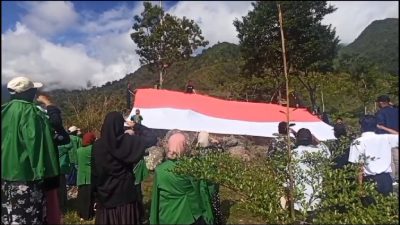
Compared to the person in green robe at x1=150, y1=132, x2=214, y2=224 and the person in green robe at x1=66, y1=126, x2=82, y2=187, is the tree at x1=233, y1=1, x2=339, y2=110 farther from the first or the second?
the person in green robe at x1=66, y1=126, x2=82, y2=187

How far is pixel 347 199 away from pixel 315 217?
11.2 inches

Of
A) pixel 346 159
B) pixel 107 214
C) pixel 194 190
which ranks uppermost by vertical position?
pixel 346 159

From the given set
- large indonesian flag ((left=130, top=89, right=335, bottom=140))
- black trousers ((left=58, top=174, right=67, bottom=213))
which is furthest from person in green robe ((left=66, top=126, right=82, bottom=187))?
large indonesian flag ((left=130, top=89, right=335, bottom=140))

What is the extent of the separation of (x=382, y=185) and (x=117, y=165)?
1.92 meters

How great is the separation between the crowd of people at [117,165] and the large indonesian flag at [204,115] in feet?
8.97

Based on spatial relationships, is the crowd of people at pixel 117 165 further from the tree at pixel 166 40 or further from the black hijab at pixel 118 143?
the tree at pixel 166 40

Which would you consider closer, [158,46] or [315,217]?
[315,217]

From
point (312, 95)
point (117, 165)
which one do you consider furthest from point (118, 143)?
point (312, 95)

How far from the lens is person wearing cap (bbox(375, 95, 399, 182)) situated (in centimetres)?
233

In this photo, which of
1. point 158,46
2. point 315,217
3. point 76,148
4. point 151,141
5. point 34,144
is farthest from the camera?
point 158,46

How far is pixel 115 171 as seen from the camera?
328 cm

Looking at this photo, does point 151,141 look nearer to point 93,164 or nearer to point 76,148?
point 76,148

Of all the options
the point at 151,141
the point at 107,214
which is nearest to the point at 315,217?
the point at 107,214

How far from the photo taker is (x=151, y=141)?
690 centimetres
